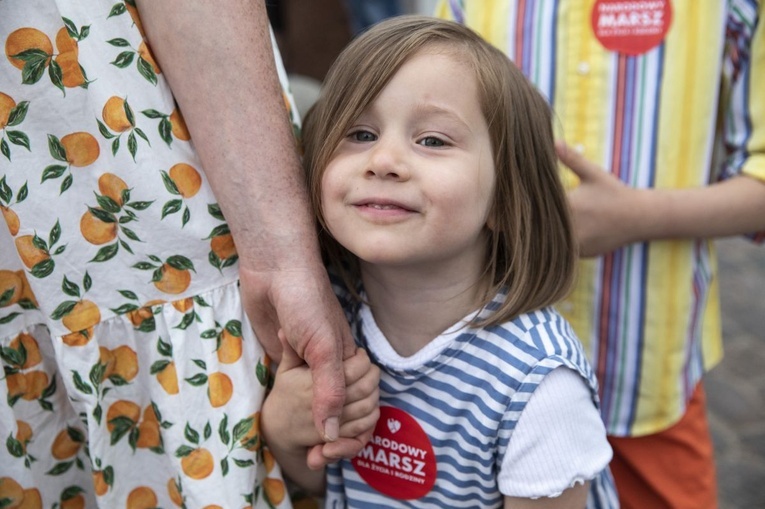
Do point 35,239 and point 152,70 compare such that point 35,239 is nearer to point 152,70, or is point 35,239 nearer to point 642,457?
point 152,70

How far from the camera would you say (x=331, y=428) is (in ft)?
3.96

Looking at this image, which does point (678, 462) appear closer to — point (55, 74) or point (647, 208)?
point (647, 208)

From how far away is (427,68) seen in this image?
3.93ft

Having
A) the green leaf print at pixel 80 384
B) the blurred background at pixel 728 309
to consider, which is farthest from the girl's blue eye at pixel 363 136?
the blurred background at pixel 728 309

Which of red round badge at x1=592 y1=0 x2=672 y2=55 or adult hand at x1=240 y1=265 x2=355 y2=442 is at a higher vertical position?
red round badge at x1=592 y1=0 x2=672 y2=55

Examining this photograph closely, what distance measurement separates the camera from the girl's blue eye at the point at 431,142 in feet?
3.94

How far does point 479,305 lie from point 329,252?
287mm

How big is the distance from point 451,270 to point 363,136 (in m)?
0.26

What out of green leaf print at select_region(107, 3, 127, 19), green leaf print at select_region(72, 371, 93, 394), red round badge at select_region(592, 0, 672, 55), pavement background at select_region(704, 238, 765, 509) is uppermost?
green leaf print at select_region(107, 3, 127, 19)

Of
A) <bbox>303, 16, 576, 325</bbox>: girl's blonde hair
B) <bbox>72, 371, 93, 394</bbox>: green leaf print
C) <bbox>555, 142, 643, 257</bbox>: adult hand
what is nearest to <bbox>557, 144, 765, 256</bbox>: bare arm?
<bbox>555, 142, 643, 257</bbox>: adult hand

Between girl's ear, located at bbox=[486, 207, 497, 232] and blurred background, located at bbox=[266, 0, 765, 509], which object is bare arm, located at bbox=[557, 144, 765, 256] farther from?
blurred background, located at bbox=[266, 0, 765, 509]

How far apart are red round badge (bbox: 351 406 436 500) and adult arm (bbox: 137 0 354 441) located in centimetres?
16

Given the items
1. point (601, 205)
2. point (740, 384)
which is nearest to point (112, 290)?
point (601, 205)

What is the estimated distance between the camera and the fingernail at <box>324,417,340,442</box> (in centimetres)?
121
